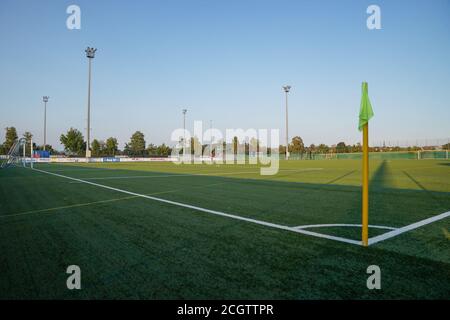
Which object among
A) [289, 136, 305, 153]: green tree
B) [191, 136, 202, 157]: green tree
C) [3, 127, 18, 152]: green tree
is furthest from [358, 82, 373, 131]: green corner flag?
[3, 127, 18, 152]: green tree

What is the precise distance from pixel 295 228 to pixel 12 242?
4.14 m

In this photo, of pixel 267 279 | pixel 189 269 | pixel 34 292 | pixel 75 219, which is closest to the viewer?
pixel 34 292

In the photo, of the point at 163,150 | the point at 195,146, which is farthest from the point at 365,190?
the point at 163,150

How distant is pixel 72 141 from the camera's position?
82.4 meters

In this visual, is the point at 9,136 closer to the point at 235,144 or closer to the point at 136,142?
the point at 136,142

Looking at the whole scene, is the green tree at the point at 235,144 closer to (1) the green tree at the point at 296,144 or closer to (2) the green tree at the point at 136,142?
(1) the green tree at the point at 296,144

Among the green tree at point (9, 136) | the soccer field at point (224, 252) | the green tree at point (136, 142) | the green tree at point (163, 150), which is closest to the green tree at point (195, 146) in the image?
the green tree at point (163, 150)

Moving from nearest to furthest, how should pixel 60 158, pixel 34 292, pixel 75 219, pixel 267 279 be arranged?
1. pixel 34 292
2. pixel 267 279
3. pixel 75 219
4. pixel 60 158

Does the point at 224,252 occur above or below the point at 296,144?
below

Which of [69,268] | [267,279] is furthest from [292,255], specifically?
[69,268]

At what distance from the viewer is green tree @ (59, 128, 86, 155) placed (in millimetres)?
82312

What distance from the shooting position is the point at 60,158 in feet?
187

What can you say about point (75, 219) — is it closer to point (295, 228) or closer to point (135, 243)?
point (135, 243)

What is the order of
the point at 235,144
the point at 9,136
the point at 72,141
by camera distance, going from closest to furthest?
1. the point at 72,141
2. the point at 9,136
3. the point at 235,144
